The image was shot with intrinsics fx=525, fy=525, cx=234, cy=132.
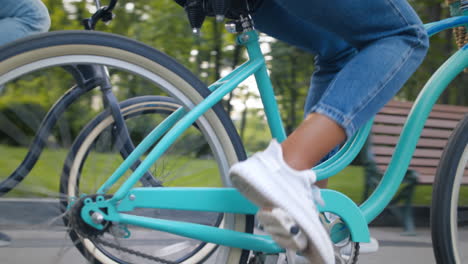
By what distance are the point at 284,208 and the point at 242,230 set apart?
1.01ft

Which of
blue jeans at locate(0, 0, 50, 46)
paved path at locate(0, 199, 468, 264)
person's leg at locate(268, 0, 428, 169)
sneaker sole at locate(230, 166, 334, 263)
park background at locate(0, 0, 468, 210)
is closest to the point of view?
sneaker sole at locate(230, 166, 334, 263)

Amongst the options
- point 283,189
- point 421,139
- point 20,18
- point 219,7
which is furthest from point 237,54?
point 283,189

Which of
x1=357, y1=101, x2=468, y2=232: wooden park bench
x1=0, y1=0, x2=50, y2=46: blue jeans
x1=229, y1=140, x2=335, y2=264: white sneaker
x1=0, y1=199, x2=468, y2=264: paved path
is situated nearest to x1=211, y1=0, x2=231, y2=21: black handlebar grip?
x1=229, y1=140, x2=335, y2=264: white sneaker

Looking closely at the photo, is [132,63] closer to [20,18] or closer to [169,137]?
[169,137]

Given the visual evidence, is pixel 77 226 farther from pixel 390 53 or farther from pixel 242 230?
pixel 390 53

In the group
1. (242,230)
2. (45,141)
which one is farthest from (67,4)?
(242,230)

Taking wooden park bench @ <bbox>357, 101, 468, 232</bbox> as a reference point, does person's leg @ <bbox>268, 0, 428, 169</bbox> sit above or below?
above

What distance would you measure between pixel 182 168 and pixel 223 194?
0.41 metres

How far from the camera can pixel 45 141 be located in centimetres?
161

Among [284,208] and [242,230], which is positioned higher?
[284,208]

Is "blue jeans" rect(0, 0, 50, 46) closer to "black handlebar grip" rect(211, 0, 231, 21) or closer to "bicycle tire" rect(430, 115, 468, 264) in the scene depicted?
"black handlebar grip" rect(211, 0, 231, 21)

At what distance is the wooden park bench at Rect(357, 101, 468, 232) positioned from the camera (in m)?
3.59

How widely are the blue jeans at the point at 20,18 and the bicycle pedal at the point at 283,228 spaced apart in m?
1.20

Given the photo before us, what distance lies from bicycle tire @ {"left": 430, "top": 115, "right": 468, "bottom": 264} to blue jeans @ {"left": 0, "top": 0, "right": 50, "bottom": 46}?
1.59m
